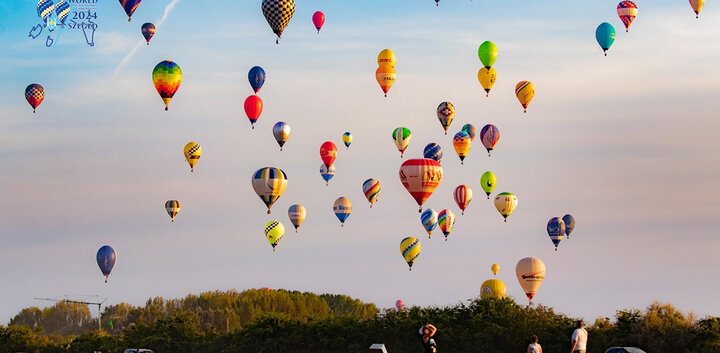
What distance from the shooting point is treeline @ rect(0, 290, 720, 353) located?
5619cm

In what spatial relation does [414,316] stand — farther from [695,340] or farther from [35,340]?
[35,340]

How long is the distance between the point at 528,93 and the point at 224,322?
6459 cm

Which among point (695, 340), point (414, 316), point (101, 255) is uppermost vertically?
point (101, 255)

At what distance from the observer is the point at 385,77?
3723 inches

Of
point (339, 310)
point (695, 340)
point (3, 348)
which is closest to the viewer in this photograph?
point (695, 340)

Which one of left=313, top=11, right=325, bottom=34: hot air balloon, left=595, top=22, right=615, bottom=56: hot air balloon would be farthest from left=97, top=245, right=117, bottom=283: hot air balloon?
left=595, top=22, right=615, bottom=56: hot air balloon

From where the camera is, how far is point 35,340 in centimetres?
9669

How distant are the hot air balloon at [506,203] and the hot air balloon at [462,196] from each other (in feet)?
9.10

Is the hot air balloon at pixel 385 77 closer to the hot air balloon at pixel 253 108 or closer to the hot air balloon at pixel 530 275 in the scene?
the hot air balloon at pixel 253 108

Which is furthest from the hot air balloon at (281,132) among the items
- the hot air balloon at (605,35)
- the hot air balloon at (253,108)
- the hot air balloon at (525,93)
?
the hot air balloon at (605,35)

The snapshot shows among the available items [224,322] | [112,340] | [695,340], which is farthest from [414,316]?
[224,322]

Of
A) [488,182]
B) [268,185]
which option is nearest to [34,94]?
[268,185]

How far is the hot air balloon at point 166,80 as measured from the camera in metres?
80.9

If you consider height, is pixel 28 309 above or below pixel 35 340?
above
